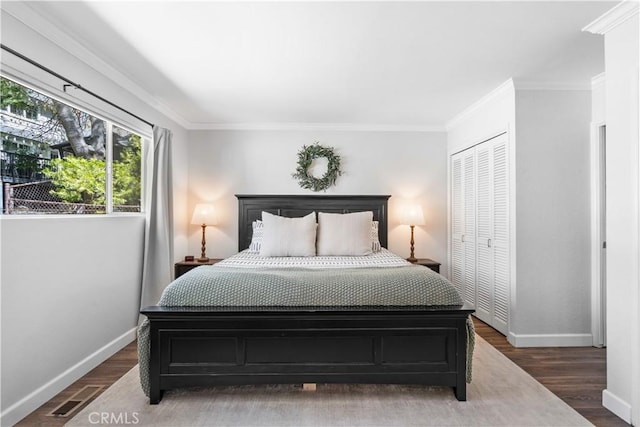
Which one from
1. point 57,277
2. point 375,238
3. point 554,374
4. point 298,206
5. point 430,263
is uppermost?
point 298,206

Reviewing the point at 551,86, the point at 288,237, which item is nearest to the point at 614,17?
the point at 551,86

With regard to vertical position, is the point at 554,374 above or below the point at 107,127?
below

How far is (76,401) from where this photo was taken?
7.57ft

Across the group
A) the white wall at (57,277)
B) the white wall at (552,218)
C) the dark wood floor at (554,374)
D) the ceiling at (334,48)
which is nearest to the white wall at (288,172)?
the ceiling at (334,48)

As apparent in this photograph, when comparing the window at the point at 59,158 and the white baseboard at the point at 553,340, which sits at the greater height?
the window at the point at 59,158

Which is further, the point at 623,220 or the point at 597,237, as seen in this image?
the point at 597,237

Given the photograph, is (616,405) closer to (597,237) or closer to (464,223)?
(597,237)

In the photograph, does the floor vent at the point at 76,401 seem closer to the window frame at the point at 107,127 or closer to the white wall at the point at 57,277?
the white wall at the point at 57,277

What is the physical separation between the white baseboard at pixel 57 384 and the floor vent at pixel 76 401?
0.12 metres

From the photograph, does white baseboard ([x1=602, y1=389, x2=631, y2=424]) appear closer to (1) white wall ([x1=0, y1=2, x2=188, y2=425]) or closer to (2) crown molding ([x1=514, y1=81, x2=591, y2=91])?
(2) crown molding ([x1=514, y1=81, x2=591, y2=91])

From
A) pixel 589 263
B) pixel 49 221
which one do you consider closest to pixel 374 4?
pixel 49 221

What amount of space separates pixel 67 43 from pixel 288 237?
244cm

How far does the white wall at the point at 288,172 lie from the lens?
4871 millimetres

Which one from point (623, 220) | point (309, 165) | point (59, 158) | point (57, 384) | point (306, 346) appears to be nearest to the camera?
point (623, 220)
